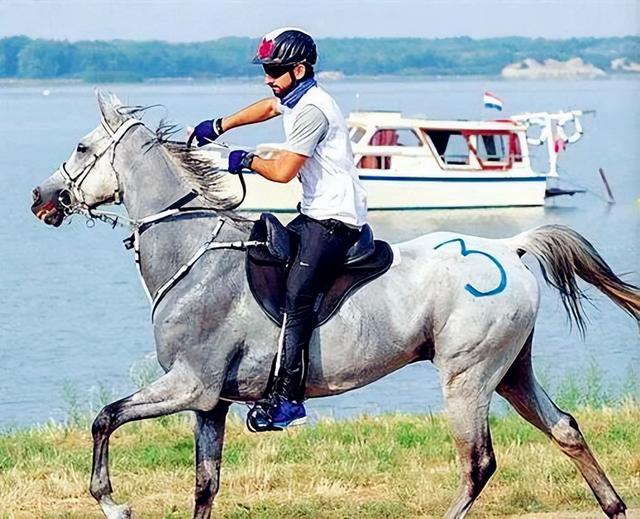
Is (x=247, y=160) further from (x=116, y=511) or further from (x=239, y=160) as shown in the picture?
(x=116, y=511)

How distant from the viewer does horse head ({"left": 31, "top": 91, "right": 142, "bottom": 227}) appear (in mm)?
7328

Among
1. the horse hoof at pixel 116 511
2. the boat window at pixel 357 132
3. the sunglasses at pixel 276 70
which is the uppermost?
the sunglasses at pixel 276 70

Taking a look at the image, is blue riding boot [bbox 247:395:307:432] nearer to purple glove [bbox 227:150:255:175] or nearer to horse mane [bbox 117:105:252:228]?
horse mane [bbox 117:105:252:228]

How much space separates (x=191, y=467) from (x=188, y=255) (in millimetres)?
2555

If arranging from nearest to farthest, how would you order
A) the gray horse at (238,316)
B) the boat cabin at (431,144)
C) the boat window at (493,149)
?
1. the gray horse at (238,316)
2. the boat cabin at (431,144)
3. the boat window at (493,149)

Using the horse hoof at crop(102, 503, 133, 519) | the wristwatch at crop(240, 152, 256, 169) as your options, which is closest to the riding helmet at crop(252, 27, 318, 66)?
the wristwatch at crop(240, 152, 256, 169)

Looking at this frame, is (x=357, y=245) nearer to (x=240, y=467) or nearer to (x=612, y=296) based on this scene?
(x=612, y=296)

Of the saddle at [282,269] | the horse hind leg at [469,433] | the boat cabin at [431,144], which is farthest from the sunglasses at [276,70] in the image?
the boat cabin at [431,144]

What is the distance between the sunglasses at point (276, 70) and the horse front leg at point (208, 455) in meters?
1.60

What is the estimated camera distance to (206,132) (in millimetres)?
→ 7320

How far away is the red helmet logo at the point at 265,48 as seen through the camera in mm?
6961

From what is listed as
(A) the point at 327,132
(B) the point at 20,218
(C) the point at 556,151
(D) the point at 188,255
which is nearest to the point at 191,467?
(D) the point at 188,255

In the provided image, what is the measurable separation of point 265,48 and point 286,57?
0.37 feet

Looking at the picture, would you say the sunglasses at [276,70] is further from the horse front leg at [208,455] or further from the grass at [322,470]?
the grass at [322,470]
